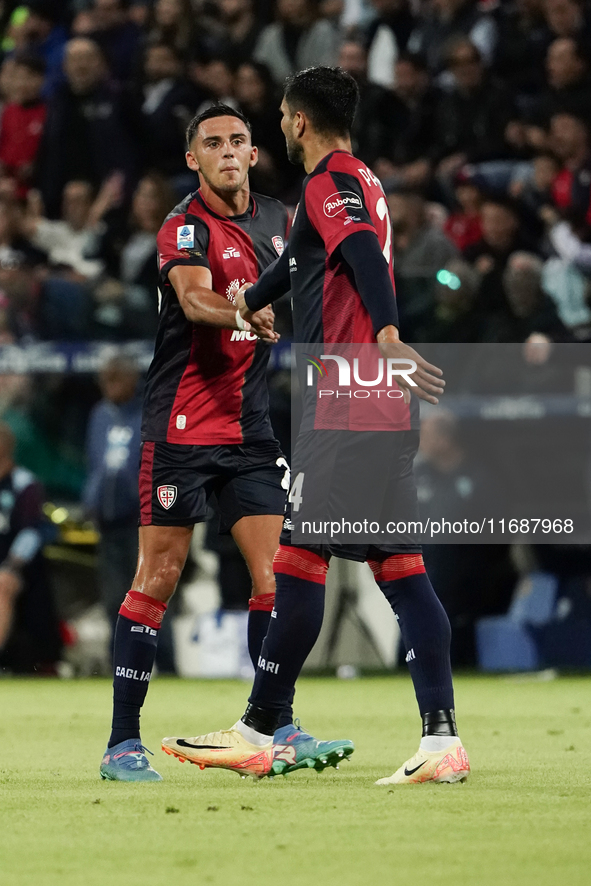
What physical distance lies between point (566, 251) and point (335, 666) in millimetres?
3424

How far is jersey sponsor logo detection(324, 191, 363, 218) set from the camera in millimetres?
4324

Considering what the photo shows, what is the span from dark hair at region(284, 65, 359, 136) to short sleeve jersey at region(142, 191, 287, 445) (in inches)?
26.4

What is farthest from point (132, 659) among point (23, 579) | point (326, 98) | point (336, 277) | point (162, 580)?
point (23, 579)

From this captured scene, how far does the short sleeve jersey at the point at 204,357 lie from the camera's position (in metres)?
4.96

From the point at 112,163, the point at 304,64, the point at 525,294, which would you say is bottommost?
the point at 525,294

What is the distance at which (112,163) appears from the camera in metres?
12.8

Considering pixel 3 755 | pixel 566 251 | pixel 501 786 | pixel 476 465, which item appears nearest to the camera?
pixel 501 786

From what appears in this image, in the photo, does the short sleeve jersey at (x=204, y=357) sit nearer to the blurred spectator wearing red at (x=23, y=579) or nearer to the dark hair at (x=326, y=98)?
the dark hair at (x=326, y=98)

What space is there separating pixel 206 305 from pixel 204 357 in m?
0.35

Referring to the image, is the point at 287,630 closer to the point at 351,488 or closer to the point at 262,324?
the point at 351,488

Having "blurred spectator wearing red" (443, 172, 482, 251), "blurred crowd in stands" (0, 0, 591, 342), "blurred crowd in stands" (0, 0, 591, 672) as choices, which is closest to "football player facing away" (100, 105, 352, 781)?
"blurred crowd in stands" (0, 0, 591, 672)

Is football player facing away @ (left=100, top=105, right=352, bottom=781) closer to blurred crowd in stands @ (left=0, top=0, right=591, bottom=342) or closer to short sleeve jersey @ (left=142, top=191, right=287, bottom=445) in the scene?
short sleeve jersey @ (left=142, top=191, right=287, bottom=445)

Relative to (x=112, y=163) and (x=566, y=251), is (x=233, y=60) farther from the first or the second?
(x=566, y=251)

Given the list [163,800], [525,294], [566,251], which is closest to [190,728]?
[163,800]
